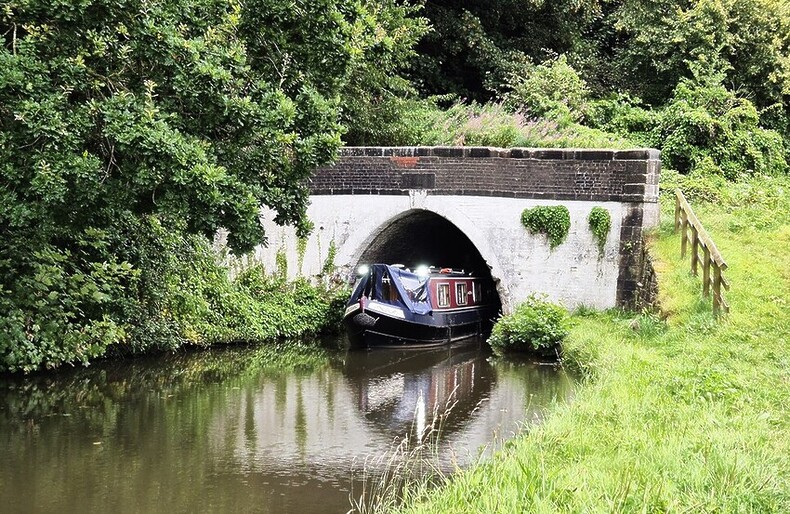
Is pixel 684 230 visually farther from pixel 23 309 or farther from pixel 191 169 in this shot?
pixel 23 309

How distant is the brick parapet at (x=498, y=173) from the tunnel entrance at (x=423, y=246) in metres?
0.79

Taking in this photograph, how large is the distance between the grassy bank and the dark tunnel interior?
4615 mm

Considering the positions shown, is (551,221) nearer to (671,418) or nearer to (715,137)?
(715,137)

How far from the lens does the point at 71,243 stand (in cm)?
1243

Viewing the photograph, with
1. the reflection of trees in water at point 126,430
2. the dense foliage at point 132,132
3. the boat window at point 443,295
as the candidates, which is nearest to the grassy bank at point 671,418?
the reflection of trees in water at point 126,430

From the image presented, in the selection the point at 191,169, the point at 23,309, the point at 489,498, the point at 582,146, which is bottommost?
the point at 489,498

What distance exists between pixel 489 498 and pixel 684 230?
8610mm

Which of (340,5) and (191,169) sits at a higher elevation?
(340,5)

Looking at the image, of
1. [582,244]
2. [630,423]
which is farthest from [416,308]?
[630,423]

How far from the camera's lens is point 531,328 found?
13977 mm

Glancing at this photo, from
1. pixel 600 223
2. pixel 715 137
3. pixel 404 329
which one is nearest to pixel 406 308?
pixel 404 329

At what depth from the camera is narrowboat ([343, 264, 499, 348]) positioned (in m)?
15.6

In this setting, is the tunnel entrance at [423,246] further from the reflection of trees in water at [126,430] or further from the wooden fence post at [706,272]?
the wooden fence post at [706,272]

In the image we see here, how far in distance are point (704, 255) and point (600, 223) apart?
10.0 ft
